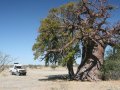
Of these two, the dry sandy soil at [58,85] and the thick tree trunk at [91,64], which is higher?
the thick tree trunk at [91,64]

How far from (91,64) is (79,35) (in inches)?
154

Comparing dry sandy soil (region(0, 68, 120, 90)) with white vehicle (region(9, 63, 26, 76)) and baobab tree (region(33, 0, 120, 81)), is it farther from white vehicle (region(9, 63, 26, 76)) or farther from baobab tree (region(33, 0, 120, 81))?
white vehicle (region(9, 63, 26, 76))

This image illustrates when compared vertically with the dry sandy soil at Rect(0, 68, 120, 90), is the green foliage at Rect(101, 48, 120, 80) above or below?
above

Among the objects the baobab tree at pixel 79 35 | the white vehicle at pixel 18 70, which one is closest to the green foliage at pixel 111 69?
the baobab tree at pixel 79 35

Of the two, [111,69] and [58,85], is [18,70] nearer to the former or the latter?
[111,69]

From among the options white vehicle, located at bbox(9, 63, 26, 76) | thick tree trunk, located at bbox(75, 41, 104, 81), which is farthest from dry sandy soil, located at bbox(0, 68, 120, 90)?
white vehicle, located at bbox(9, 63, 26, 76)

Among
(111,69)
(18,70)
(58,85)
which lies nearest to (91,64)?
(111,69)

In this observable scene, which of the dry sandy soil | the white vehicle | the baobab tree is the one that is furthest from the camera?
the white vehicle

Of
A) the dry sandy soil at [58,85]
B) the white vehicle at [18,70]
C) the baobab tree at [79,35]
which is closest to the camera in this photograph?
the dry sandy soil at [58,85]

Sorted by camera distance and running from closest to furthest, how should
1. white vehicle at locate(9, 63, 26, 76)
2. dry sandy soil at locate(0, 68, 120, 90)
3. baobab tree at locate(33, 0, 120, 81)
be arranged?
dry sandy soil at locate(0, 68, 120, 90), baobab tree at locate(33, 0, 120, 81), white vehicle at locate(9, 63, 26, 76)

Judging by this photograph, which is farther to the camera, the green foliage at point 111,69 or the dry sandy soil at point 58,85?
the green foliage at point 111,69

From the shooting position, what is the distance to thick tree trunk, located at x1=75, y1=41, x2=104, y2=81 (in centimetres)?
3716

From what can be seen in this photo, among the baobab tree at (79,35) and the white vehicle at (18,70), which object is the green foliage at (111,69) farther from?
the white vehicle at (18,70)

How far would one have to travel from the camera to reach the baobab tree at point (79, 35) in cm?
3569
